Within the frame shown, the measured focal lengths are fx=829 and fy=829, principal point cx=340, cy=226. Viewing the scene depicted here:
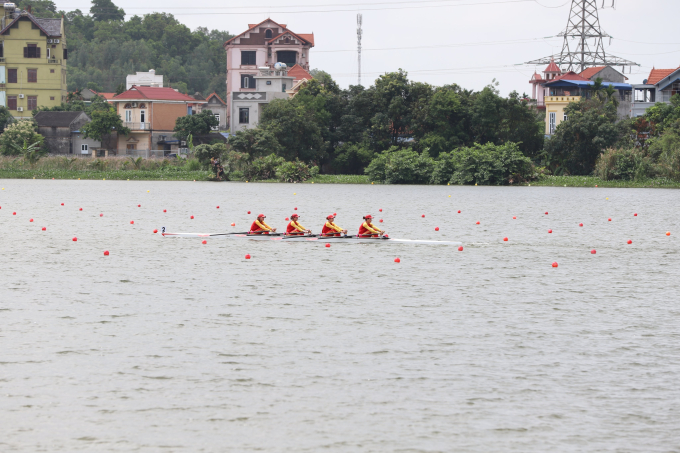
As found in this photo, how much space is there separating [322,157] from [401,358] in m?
77.9

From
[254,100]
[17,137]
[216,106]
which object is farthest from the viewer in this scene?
[216,106]

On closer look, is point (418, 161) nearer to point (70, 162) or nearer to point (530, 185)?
point (530, 185)

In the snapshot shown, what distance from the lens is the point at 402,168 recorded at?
275ft

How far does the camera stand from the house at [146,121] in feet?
387

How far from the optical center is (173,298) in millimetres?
20359

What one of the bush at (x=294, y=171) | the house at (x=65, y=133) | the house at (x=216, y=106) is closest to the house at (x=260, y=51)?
the house at (x=216, y=106)

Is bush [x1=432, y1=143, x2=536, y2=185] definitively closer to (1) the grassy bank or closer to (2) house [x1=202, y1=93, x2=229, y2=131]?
(1) the grassy bank

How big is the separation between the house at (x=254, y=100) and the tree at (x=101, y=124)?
1647 centimetres

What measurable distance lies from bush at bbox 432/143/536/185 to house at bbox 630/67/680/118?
114ft

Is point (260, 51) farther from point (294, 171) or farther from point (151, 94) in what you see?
point (294, 171)

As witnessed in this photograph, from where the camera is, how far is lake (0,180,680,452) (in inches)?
440

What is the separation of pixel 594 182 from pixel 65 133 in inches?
2803

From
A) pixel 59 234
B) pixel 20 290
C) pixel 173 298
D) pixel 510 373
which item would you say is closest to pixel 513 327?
pixel 510 373

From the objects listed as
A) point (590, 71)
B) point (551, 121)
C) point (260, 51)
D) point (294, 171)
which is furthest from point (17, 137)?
point (590, 71)
